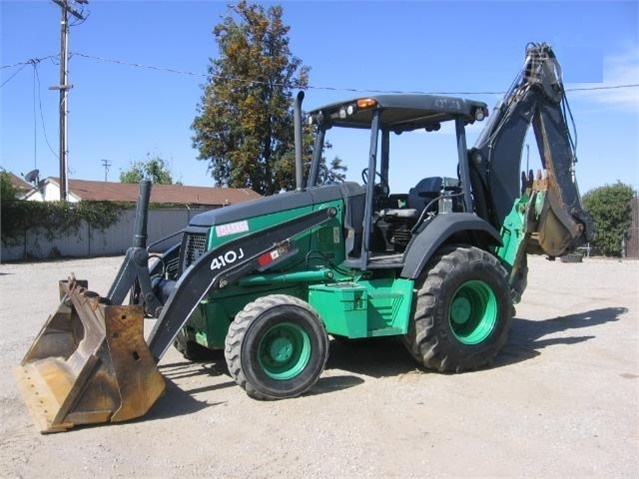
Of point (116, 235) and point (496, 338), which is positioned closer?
point (496, 338)

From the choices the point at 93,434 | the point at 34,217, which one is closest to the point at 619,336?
the point at 93,434

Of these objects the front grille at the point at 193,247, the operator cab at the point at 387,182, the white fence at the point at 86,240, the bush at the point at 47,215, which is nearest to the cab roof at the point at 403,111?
the operator cab at the point at 387,182

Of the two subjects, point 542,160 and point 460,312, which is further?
point 542,160

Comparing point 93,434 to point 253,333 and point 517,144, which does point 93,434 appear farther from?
point 517,144

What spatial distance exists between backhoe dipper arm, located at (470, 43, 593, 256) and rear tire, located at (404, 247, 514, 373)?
1.40 metres

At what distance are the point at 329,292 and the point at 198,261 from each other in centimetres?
134

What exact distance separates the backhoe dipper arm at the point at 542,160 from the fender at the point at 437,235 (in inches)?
36.4

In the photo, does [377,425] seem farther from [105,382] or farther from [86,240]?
[86,240]

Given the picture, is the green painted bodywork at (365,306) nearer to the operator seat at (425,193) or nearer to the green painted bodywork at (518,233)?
the operator seat at (425,193)

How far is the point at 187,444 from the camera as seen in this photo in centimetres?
487

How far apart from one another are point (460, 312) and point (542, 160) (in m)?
2.96

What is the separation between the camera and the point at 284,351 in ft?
19.9

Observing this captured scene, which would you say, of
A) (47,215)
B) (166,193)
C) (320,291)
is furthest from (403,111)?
(166,193)

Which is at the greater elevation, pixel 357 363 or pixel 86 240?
pixel 86 240
